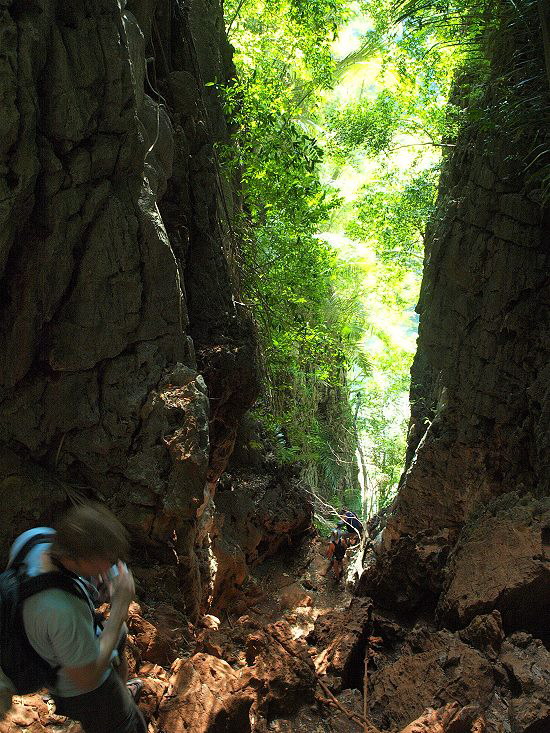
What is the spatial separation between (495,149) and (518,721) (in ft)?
27.8

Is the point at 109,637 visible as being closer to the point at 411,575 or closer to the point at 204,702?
the point at 204,702

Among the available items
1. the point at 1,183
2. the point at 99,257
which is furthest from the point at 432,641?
the point at 1,183

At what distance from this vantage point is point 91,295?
5617 mm

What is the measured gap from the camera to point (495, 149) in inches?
370

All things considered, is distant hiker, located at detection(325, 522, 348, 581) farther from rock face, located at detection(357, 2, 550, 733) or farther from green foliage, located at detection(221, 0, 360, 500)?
green foliage, located at detection(221, 0, 360, 500)

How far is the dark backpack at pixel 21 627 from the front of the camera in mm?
2275

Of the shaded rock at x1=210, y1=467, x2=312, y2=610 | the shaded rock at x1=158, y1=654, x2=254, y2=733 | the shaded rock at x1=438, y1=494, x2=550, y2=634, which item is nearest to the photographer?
the shaded rock at x1=158, y1=654, x2=254, y2=733

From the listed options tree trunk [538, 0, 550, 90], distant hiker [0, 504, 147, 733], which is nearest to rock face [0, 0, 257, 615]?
distant hiker [0, 504, 147, 733]

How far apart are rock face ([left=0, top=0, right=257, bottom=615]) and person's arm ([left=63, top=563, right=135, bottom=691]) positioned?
3.11 metres

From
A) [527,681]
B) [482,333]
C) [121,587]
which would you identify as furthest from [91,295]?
[482,333]

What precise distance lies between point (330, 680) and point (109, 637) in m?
3.25

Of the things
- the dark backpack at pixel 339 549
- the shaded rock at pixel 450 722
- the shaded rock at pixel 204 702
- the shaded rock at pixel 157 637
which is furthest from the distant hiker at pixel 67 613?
the dark backpack at pixel 339 549

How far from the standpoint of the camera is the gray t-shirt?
224 centimetres

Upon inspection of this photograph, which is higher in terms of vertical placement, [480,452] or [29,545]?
[29,545]
